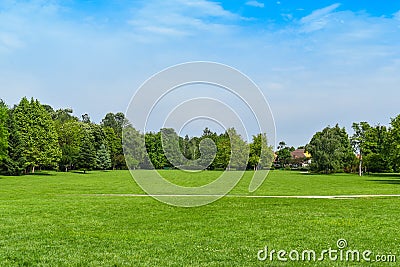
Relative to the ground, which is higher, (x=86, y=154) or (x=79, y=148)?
(x=79, y=148)

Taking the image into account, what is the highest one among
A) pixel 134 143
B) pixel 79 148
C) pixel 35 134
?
pixel 35 134

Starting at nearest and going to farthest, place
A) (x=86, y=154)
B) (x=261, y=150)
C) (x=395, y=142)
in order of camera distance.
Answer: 1. (x=261, y=150)
2. (x=395, y=142)
3. (x=86, y=154)

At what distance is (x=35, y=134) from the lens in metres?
67.1

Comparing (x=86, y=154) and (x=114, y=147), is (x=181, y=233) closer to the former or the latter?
(x=86, y=154)

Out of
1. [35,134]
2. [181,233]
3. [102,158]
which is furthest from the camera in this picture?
[102,158]

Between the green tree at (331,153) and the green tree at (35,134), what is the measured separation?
54027 mm

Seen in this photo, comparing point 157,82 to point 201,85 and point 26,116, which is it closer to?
point 201,85

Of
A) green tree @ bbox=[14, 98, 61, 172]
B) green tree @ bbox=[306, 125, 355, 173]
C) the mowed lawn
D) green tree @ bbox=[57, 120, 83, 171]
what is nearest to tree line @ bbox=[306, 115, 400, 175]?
green tree @ bbox=[306, 125, 355, 173]

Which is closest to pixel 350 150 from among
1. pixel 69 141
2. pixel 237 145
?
pixel 69 141

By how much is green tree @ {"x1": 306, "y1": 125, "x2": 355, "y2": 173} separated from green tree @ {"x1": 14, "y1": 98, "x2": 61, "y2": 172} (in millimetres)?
54027

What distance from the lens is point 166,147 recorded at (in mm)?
26422

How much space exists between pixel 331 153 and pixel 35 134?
59262mm

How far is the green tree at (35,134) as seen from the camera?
6525 cm

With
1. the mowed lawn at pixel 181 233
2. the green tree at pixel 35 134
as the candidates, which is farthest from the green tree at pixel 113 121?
the mowed lawn at pixel 181 233
